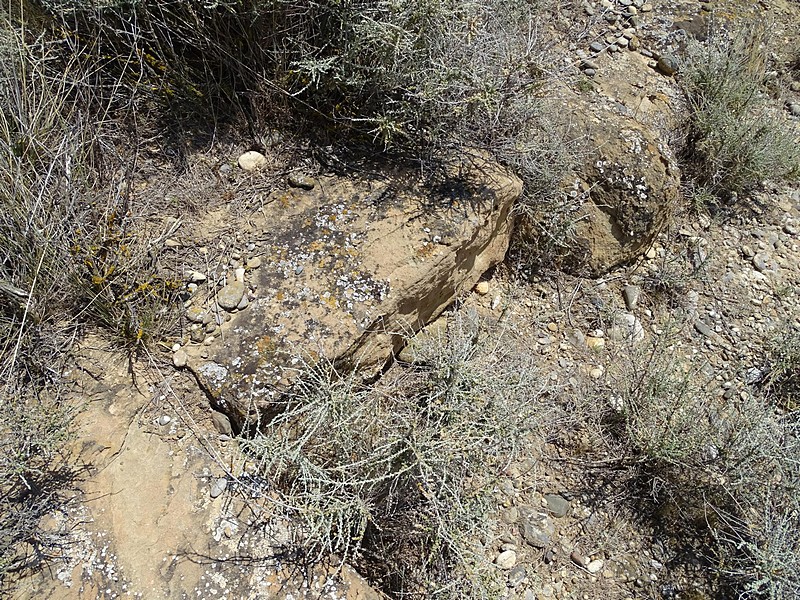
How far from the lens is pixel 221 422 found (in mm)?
2377

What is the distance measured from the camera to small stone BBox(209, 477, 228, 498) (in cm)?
226

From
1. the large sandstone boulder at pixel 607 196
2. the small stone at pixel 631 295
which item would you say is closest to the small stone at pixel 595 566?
the small stone at pixel 631 295

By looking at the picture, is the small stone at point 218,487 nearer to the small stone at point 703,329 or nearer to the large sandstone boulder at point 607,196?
the large sandstone boulder at point 607,196

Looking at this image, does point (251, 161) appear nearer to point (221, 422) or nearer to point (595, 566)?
point (221, 422)

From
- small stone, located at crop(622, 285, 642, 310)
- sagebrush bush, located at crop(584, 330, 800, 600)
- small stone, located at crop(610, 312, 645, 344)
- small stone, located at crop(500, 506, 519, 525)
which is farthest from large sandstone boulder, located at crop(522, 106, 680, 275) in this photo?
small stone, located at crop(500, 506, 519, 525)

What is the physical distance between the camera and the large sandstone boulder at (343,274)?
2.41 metres

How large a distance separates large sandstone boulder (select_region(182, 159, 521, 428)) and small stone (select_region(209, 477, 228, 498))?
227mm

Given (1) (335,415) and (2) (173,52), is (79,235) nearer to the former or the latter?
(2) (173,52)

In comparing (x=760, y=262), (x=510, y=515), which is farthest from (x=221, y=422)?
(x=760, y=262)

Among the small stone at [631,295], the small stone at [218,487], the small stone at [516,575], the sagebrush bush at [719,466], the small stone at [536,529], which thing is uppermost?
the small stone at [631,295]

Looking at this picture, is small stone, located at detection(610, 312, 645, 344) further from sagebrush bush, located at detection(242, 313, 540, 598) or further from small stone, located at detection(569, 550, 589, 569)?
small stone, located at detection(569, 550, 589, 569)

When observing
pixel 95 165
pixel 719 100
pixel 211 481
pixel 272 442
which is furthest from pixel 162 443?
pixel 719 100

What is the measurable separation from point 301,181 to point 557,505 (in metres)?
1.96

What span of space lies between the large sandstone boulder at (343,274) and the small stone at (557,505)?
103 cm
